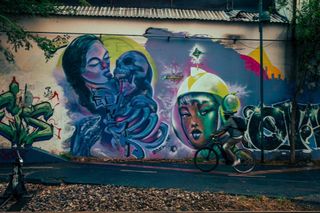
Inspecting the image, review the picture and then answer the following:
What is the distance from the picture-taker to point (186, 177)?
10969 millimetres

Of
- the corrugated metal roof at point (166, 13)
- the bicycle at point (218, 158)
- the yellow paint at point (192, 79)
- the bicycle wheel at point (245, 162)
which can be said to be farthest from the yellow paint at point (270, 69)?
the bicycle wheel at point (245, 162)

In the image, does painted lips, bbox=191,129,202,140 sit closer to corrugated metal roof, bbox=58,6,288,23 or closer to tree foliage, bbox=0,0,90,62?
corrugated metal roof, bbox=58,6,288,23

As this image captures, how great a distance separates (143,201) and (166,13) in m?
7.64

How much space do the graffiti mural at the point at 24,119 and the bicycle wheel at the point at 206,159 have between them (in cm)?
458

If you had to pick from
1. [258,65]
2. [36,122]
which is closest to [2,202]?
[36,122]

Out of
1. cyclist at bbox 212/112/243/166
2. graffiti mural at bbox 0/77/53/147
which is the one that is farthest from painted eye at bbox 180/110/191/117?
graffiti mural at bbox 0/77/53/147

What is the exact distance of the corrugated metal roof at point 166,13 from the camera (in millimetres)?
13625

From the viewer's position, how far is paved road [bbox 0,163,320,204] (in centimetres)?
963

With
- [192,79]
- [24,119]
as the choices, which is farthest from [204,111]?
[24,119]

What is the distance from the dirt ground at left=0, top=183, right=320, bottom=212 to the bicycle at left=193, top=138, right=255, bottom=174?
313 centimetres

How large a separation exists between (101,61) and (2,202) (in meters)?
6.41

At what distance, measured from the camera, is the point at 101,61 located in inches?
538

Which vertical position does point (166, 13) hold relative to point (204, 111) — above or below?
above

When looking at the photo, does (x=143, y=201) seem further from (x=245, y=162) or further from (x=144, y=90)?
(x=144, y=90)
